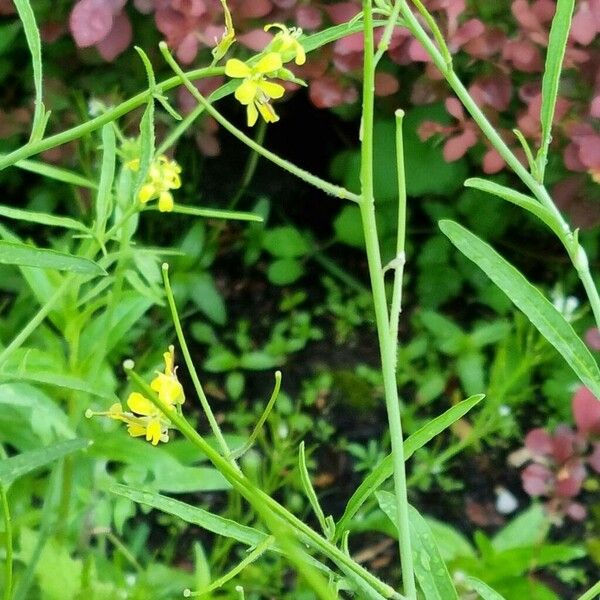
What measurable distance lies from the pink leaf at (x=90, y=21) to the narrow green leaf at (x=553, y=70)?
28.2 inches

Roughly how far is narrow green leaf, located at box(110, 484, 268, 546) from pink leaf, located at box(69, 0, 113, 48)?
29.3 inches

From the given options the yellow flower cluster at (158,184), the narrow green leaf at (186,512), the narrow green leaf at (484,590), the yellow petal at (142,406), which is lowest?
the narrow green leaf at (484,590)

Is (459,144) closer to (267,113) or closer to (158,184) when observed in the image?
(158,184)

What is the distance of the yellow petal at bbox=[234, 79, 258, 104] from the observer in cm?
45

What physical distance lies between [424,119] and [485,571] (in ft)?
2.26

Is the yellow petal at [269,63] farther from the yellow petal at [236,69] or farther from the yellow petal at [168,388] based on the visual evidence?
the yellow petal at [168,388]

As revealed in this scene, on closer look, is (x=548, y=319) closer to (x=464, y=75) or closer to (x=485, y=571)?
(x=485, y=571)

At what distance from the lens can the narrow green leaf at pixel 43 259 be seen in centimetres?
48

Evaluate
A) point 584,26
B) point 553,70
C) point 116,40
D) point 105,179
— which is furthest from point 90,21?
point 553,70

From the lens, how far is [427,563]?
1.61 feet

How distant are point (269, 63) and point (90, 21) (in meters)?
0.69

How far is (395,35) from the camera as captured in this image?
1.04m

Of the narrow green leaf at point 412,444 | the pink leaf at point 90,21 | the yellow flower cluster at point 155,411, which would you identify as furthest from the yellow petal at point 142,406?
the pink leaf at point 90,21

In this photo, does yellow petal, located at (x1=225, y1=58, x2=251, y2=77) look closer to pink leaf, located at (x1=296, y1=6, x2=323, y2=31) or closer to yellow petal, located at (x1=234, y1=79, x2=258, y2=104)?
yellow petal, located at (x1=234, y1=79, x2=258, y2=104)
